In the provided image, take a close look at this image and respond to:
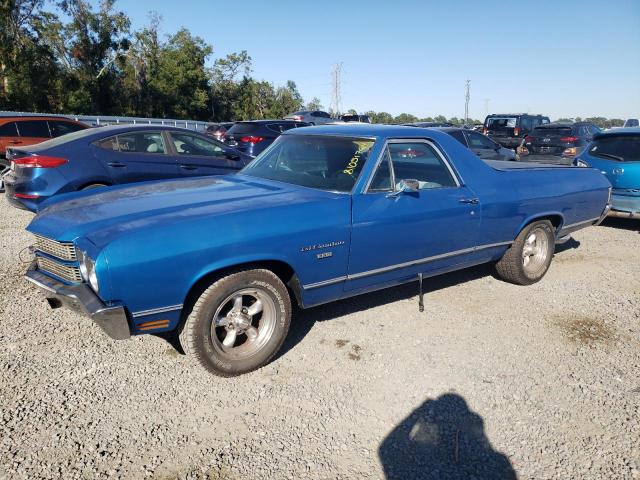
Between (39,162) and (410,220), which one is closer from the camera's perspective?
(410,220)

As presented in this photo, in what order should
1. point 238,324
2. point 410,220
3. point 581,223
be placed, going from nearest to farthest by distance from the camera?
point 238,324, point 410,220, point 581,223

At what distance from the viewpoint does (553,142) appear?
14062mm

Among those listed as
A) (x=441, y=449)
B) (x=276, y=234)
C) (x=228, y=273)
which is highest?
(x=276, y=234)

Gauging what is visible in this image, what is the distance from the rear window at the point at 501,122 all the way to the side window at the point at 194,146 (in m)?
15.6

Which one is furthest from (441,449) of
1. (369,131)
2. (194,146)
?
(194,146)

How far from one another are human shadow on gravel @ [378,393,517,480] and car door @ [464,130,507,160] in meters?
9.72

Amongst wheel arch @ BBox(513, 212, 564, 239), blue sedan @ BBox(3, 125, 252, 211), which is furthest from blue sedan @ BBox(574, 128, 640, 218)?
blue sedan @ BBox(3, 125, 252, 211)

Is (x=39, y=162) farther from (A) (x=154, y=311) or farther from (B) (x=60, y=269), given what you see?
(A) (x=154, y=311)

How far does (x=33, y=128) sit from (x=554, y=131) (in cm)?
1392

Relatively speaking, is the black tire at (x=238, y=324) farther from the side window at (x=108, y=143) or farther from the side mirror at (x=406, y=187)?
the side window at (x=108, y=143)

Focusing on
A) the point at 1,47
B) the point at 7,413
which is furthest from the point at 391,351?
the point at 1,47

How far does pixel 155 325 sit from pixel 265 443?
972mm

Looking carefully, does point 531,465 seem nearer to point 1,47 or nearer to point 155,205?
point 155,205

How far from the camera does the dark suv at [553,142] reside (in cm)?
1384
